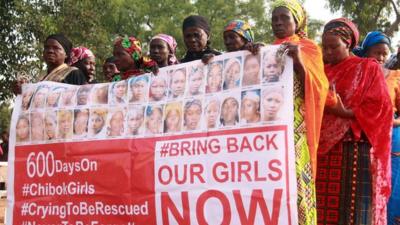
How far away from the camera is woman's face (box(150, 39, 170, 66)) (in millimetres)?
5184

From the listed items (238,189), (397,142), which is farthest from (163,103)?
(397,142)

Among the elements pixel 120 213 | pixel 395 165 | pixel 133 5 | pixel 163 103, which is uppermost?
pixel 133 5

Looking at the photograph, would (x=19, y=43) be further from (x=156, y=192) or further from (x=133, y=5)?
(x=133, y=5)

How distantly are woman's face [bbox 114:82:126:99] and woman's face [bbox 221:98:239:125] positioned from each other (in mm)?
937

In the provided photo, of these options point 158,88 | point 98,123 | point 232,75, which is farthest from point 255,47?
point 98,123

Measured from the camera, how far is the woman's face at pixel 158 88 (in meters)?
4.33

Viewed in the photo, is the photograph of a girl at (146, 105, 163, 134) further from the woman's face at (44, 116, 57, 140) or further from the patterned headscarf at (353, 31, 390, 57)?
the patterned headscarf at (353, 31, 390, 57)

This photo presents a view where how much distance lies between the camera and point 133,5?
30453 millimetres

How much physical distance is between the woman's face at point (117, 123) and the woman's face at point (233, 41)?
92 centimetres

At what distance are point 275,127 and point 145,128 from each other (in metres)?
1.03

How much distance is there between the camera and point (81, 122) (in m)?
4.66

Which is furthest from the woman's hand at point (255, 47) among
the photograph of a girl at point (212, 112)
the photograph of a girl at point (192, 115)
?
the photograph of a girl at point (192, 115)

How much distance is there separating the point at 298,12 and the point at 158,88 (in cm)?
105

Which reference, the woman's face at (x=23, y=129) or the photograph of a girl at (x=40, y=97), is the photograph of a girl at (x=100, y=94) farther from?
the woman's face at (x=23, y=129)
